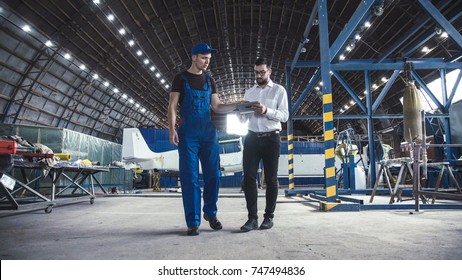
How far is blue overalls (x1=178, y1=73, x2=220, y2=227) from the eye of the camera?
8.13ft

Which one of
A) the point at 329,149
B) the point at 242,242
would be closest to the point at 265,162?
the point at 242,242

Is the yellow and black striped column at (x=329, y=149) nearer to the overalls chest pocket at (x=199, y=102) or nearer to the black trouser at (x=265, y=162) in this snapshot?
the black trouser at (x=265, y=162)

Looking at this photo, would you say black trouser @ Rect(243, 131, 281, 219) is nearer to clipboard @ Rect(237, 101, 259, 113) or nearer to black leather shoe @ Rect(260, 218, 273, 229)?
black leather shoe @ Rect(260, 218, 273, 229)

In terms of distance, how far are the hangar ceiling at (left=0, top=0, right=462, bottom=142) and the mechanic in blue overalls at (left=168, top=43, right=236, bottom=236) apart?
9799 millimetres

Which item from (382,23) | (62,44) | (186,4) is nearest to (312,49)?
(382,23)

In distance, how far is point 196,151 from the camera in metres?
2.59

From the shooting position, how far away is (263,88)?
2949 mm

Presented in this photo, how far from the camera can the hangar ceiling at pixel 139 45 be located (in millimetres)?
13391

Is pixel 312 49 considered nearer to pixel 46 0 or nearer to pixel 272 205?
pixel 46 0

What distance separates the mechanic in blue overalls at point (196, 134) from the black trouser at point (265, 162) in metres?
0.31

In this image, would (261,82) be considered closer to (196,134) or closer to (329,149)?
(196,134)

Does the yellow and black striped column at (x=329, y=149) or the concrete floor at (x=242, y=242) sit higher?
the yellow and black striped column at (x=329, y=149)

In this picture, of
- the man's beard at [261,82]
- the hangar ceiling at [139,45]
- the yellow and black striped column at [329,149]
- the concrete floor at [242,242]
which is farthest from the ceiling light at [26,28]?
the man's beard at [261,82]

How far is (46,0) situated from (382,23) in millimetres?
16033
